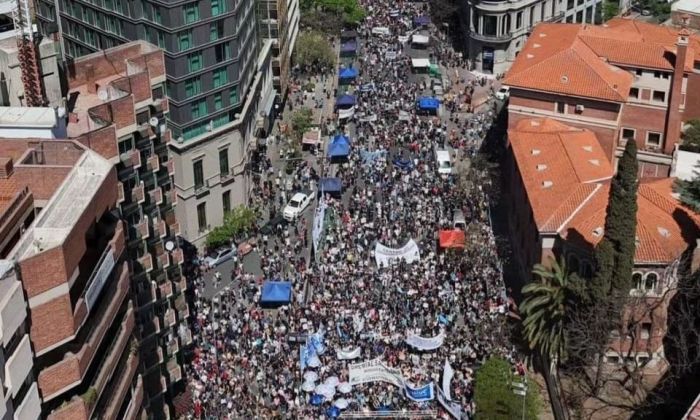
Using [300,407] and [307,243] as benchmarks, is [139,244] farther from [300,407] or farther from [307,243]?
[307,243]

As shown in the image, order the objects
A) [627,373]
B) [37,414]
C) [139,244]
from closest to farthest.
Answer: [37,414], [139,244], [627,373]

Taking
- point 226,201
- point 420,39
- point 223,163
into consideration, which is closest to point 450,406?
point 226,201

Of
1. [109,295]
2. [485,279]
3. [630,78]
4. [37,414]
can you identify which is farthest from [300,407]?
[630,78]

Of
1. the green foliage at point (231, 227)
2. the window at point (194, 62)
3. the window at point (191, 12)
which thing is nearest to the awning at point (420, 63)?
the green foliage at point (231, 227)

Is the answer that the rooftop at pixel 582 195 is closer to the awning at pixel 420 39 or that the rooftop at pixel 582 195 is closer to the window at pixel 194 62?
the window at pixel 194 62

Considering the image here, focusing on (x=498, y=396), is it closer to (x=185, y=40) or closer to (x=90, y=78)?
(x=90, y=78)

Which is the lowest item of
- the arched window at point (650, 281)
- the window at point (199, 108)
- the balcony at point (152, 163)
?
the arched window at point (650, 281)

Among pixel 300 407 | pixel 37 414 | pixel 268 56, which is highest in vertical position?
pixel 37 414
